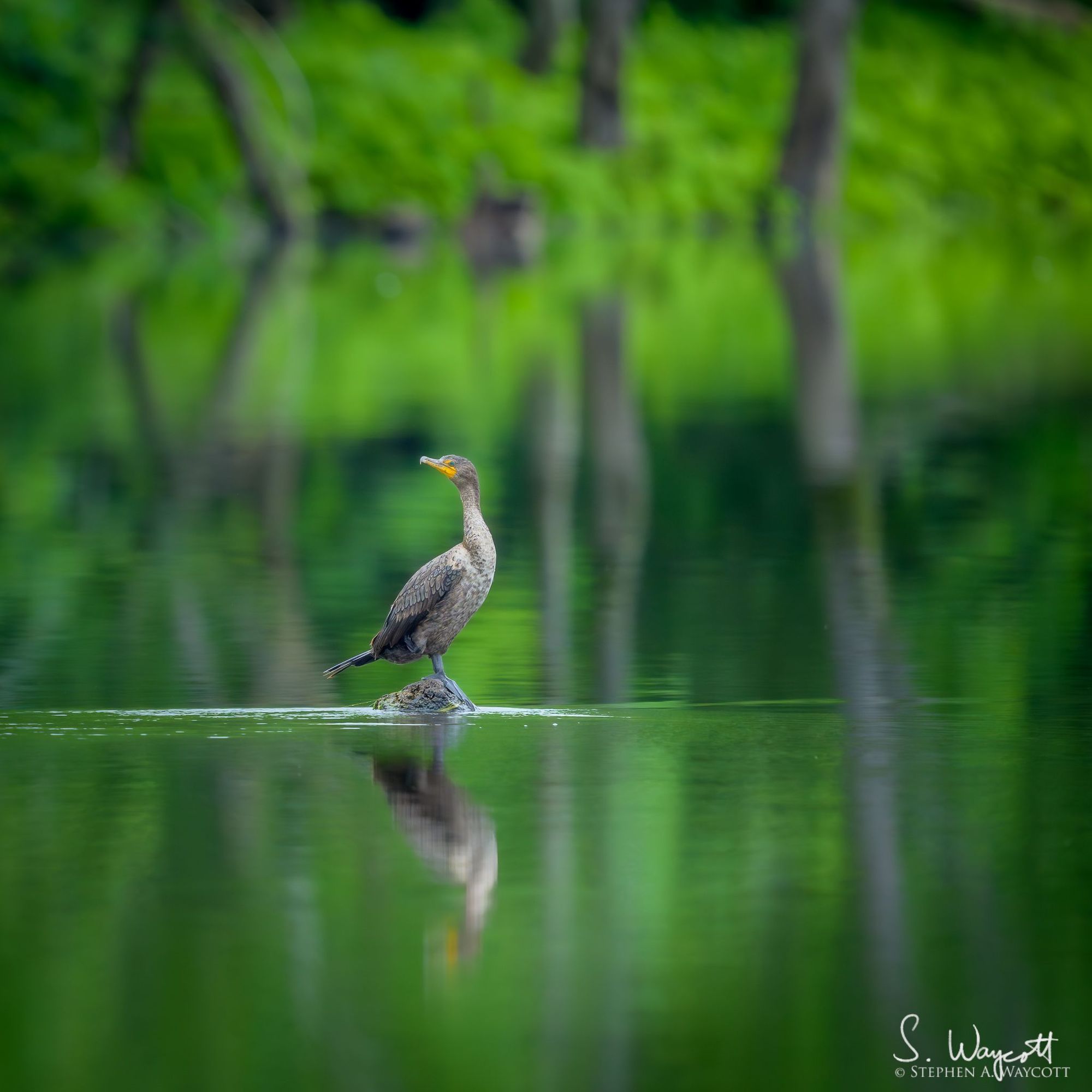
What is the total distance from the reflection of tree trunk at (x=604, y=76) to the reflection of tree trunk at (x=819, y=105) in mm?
2649

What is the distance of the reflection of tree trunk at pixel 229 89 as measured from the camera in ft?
103

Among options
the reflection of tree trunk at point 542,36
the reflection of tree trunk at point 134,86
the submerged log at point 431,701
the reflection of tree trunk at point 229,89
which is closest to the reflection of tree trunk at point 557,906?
the submerged log at point 431,701

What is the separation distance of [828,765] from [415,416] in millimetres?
A: 9453

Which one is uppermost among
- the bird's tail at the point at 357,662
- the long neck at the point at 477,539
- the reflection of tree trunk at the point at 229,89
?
the reflection of tree trunk at the point at 229,89

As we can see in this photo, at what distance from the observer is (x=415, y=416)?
621 inches

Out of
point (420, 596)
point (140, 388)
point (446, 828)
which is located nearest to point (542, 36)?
point (140, 388)

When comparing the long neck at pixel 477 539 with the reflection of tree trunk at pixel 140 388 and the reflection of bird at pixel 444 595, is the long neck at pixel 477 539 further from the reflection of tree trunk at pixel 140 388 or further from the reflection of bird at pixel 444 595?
the reflection of tree trunk at pixel 140 388

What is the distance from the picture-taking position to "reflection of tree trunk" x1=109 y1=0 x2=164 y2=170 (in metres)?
31.2

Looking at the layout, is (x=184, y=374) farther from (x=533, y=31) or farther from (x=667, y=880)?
(x=533, y=31)

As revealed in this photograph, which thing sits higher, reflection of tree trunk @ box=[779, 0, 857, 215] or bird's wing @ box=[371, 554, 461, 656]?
reflection of tree trunk @ box=[779, 0, 857, 215]

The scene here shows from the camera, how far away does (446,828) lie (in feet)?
19.4

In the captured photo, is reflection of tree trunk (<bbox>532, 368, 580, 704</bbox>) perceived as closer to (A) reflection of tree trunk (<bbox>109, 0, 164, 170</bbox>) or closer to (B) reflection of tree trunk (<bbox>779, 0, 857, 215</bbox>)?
(A) reflection of tree trunk (<bbox>109, 0, 164, 170</bbox>)

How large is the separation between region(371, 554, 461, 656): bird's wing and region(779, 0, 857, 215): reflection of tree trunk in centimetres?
3182

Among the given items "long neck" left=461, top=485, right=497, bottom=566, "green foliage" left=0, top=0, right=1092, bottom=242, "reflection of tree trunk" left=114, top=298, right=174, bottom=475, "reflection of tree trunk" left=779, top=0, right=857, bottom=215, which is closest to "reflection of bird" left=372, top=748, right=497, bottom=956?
"long neck" left=461, top=485, right=497, bottom=566
